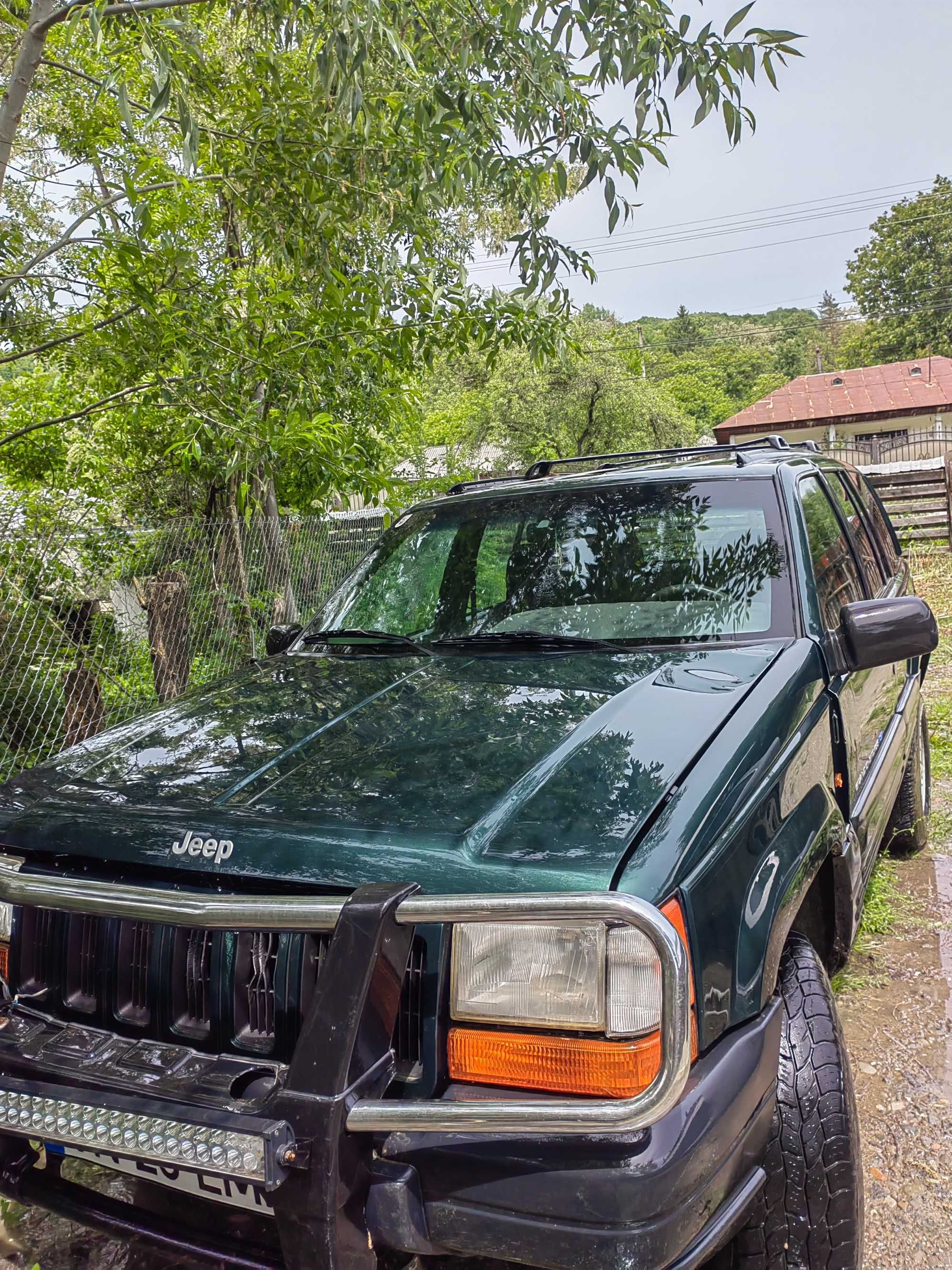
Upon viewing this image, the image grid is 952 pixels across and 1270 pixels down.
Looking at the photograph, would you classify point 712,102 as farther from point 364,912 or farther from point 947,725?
point 947,725

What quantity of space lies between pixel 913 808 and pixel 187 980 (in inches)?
148

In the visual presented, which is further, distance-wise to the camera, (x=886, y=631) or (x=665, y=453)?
(x=665, y=453)

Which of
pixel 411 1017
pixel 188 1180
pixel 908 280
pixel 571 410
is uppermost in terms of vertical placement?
pixel 908 280

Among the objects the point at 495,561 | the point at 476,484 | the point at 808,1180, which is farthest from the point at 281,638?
the point at 808,1180

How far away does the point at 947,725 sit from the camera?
6.73 m

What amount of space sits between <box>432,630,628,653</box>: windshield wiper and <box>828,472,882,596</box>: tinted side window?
152 centimetres

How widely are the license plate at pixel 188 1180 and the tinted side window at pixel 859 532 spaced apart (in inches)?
124

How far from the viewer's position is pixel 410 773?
6.64 feet

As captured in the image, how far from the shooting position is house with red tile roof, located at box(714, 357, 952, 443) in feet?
120

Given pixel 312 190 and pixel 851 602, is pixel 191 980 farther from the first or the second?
pixel 312 190

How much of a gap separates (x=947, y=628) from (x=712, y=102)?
26.3ft

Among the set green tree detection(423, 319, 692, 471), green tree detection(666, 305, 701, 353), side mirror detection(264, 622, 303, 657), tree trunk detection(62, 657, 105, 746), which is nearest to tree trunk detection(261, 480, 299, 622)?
tree trunk detection(62, 657, 105, 746)

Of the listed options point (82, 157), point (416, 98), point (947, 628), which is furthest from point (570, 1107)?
point (947, 628)

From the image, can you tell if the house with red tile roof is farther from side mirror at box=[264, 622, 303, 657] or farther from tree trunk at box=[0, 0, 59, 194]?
side mirror at box=[264, 622, 303, 657]
